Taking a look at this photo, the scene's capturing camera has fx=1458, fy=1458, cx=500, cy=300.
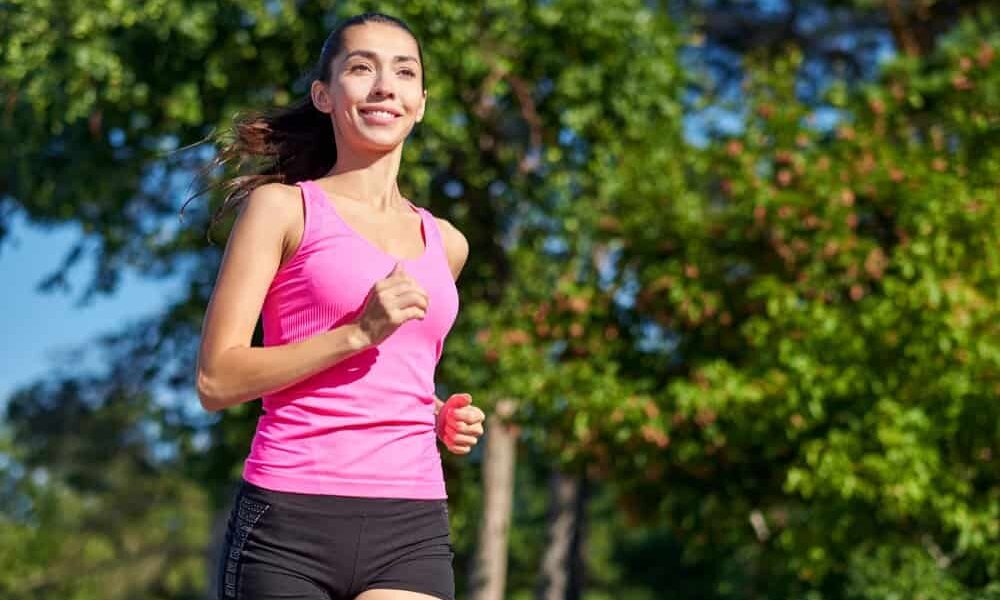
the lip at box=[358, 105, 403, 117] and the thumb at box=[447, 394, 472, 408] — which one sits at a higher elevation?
the lip at box=[358, 105, 403, 117]

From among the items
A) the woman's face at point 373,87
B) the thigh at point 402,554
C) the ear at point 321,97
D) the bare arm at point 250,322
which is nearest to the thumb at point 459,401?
the thigh at point 402,554

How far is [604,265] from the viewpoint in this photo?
1127 cm

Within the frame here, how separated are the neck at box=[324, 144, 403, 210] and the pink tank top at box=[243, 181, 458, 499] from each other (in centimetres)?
13

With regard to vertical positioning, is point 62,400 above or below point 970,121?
below

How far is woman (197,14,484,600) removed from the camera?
243 centimetres

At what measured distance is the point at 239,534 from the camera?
2.48 metres

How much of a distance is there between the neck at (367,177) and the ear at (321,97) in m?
0.10

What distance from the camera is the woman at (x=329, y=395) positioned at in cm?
243

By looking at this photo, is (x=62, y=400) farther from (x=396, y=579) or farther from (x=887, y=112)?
(x=396, y=579)

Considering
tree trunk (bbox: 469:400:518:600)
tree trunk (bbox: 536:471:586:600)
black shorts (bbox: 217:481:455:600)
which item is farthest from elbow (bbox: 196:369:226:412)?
tree trunk (bbox: 536:471:586:600)

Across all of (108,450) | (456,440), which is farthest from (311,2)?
(108,450)

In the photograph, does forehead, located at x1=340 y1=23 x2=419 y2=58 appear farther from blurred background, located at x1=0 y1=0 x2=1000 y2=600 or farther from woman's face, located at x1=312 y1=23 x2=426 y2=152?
blurred background, located at x1=0 y1=0 x2=1000 y2=600

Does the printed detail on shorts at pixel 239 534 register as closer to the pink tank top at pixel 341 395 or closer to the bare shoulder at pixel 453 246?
the pink tank top at pixel 341 395

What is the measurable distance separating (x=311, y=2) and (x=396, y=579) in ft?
26.4
